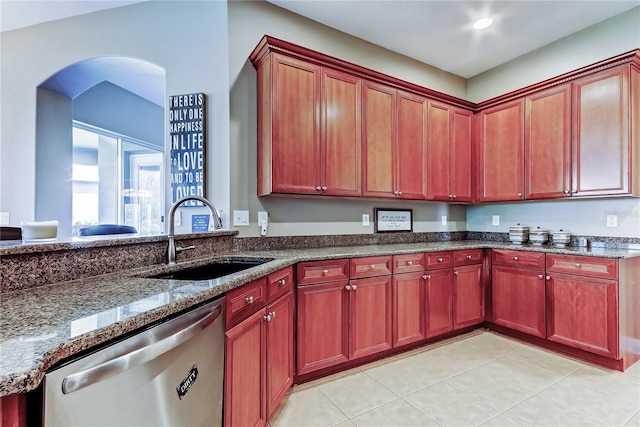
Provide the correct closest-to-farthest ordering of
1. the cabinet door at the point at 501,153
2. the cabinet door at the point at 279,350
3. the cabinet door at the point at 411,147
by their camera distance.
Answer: the cabinet door at the point at 279,350, the cabinet door at the point at 411,147, the cabinet door at the point at 501,153

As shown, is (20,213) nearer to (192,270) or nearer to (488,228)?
(192,270)

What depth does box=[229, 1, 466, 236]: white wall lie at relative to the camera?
247cm

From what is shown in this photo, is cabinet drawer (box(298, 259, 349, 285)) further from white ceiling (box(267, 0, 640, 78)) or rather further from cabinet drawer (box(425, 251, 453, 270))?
white ceiling (box(267, 0, 640, 78))

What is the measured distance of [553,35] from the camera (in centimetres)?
298

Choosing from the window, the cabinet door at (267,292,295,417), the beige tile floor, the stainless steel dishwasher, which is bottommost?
the beige tile floor

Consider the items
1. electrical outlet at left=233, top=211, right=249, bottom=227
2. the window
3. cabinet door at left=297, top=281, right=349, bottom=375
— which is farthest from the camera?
the window

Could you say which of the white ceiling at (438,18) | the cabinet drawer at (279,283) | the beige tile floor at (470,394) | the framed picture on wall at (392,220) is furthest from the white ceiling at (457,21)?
the beige tile floor at (470,394)

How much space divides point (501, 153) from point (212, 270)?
3.15 meters

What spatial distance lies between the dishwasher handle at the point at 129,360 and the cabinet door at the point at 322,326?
1051mm

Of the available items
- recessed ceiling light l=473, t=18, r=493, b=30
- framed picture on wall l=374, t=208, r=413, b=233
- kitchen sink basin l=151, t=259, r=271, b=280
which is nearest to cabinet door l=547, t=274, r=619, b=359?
framed picture on wall l=374, t=208, r=413, b=233

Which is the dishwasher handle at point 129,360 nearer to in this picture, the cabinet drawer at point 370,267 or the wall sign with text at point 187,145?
the cabinet drawer at point 370,267

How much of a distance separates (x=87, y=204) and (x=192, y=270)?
12.3ft

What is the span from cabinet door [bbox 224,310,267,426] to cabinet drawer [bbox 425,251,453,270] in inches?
65.9

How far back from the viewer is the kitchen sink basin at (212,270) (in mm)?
1735
